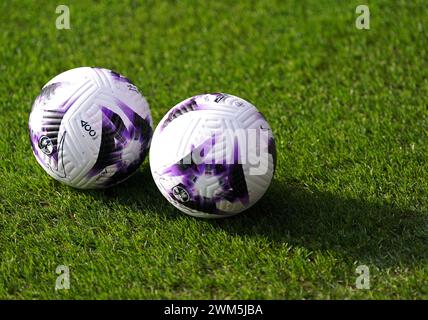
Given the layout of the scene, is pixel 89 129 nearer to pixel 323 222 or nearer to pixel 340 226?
pixel 323 222

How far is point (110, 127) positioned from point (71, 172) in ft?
1.55

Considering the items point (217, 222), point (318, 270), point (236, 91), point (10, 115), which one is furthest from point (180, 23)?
point (318, 270)

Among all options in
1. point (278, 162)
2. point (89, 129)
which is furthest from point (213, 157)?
point (278, 162)

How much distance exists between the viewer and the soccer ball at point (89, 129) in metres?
5.72

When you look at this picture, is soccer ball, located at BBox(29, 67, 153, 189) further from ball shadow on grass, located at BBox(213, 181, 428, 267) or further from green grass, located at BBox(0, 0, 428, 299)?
ball shadow on grass, located at BBox(213, 181, 428, 267)

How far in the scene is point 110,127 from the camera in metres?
5.74

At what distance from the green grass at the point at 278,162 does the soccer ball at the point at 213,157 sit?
317 mm

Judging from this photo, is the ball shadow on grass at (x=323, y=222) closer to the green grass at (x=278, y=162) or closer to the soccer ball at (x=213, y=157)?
the green grass at (x=278, y=162)

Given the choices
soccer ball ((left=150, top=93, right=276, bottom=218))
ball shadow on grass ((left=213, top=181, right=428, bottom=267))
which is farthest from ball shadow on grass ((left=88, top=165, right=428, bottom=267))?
soccer ball ((left=150, top=93, right=276, bottom=218))

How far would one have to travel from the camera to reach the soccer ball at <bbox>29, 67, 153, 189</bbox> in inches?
225

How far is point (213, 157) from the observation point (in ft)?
17.5

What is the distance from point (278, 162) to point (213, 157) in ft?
4.27

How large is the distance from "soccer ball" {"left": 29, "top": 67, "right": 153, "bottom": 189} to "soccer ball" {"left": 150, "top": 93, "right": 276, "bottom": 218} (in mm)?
335

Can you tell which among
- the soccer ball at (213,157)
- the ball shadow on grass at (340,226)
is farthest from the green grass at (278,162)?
the soccer ball at (213,157)
